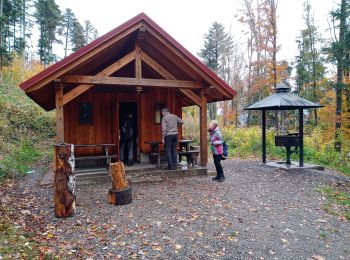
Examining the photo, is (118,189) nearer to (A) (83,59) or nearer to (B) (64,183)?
(B) (64,183)

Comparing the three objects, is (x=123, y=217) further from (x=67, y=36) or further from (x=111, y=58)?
(x=67, y=36)

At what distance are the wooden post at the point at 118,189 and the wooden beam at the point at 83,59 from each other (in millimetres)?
2898

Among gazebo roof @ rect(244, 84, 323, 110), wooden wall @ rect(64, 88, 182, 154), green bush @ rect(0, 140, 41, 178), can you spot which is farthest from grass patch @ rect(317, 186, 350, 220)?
green bush @ rect(0, 140, 41, 178)

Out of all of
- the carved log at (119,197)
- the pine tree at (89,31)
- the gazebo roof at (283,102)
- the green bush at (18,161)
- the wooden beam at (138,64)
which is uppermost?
the pine tree at (89,31)

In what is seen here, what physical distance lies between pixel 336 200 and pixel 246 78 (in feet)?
61.3

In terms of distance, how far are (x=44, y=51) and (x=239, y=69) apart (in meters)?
23.5

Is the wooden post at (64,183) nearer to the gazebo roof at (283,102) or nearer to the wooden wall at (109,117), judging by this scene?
the wooden wall at (109,117)

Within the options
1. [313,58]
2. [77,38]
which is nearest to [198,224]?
[313,58]

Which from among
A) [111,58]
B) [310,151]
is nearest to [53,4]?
[111,58]

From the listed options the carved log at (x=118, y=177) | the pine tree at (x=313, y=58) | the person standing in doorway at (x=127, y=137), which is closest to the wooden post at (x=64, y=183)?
the carved log at (x=118, y=177)

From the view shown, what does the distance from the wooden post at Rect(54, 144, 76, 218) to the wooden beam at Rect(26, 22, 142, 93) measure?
2.43m

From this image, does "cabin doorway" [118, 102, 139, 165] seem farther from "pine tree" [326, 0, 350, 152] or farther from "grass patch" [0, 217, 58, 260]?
"pine tree" [326, 0, 350, 152]

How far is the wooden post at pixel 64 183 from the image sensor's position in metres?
5.29

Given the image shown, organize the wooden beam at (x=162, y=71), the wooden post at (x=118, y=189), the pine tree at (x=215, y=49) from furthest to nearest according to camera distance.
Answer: the pine tree at (x=215, y=49) < the wooden beam at (x=162, y=71) < the wooden post at (x=118, y=189)
